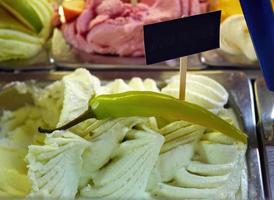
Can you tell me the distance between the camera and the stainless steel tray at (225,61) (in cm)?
201

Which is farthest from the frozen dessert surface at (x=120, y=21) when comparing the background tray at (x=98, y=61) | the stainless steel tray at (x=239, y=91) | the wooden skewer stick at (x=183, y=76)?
the wooden skewer stick at (x=183, y=76)

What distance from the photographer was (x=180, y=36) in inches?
52.4

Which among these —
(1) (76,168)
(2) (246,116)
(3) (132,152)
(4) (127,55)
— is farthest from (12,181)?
(4) (127,55)

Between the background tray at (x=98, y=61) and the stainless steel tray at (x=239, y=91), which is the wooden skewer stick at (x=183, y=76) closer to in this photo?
the stainless steel tray at (x=239, y=91)

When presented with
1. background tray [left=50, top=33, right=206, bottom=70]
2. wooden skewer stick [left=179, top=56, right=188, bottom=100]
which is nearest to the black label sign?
wooden skewer stick [left=179, top=56, right=188, bottom=100]

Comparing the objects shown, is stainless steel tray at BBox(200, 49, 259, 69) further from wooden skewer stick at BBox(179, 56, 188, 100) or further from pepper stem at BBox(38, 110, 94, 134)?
pepper stem at BBox(38, 110, 94, 134)

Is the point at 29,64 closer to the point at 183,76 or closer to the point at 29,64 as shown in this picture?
the point at 29,64

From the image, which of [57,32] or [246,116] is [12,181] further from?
[57,32]

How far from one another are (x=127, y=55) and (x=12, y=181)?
2.81 feet

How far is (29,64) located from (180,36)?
35.7 inches

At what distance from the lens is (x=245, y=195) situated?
1.35 meters

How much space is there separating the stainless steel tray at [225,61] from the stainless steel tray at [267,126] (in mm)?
160

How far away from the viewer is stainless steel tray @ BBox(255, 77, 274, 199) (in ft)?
4.65

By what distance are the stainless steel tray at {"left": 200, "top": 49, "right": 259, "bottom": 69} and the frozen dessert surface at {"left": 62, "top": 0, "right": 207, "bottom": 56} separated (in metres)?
0.18
